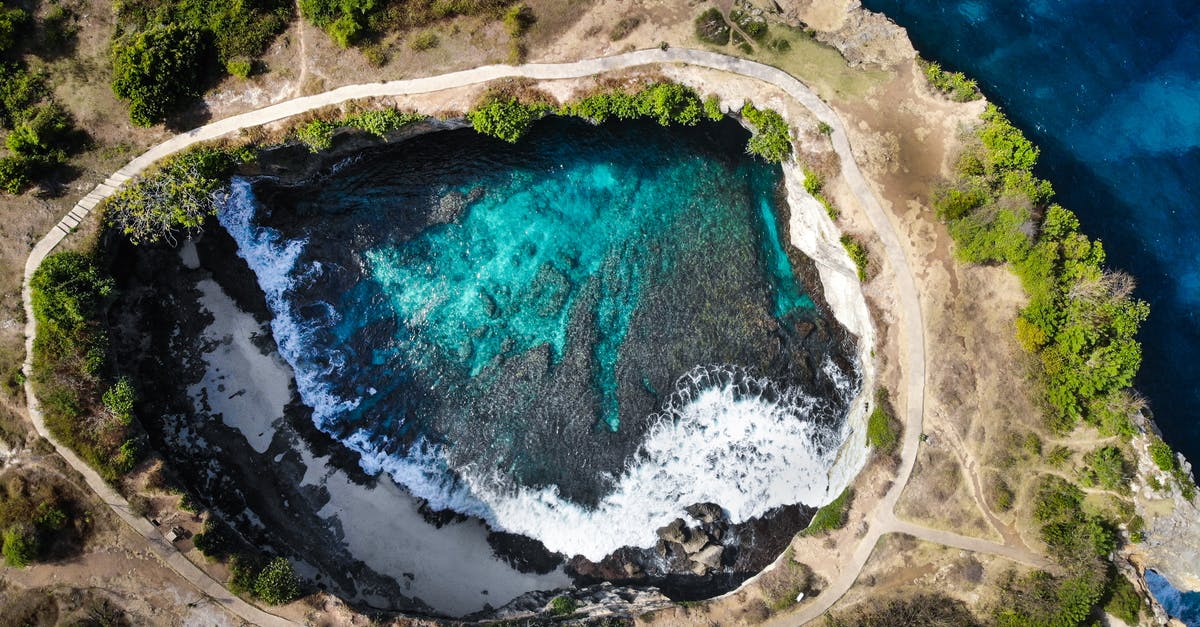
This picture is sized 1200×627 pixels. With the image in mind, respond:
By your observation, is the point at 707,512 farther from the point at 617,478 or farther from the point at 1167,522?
the point at 1167,522

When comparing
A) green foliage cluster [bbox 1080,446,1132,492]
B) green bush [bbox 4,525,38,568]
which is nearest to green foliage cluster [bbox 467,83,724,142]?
green foliage cluster [bbox 1080,446,1132,492]

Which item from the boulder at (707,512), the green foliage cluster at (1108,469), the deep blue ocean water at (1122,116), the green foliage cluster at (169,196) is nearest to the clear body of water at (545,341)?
the boulder at (707,512)

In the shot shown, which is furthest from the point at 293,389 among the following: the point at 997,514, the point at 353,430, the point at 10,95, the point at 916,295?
the point at 997,514

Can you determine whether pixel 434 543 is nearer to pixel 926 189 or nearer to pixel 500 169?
pixel 500 169

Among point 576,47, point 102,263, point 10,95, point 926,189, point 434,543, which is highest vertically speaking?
point 926,189

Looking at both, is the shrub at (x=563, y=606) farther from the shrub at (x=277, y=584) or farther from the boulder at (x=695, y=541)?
the shrub at (x=277, y=584)

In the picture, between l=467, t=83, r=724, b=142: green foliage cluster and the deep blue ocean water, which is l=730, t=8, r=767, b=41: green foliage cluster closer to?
l=467, t=83, r=724, b=142: green foliage cluster
